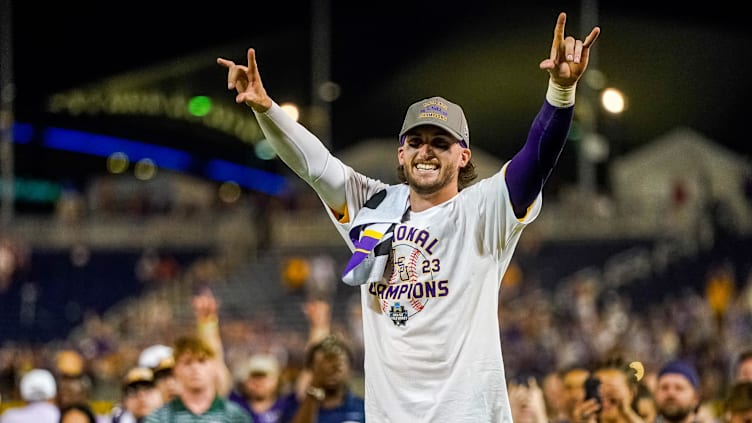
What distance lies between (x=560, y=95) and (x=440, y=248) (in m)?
0.71

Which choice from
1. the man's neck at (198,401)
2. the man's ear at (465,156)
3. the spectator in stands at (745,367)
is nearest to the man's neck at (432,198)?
the man's ear at (465,156)

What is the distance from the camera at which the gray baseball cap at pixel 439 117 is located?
4988 millimetres

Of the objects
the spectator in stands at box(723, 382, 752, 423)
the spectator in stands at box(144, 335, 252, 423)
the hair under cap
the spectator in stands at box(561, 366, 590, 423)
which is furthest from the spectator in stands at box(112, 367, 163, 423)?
the spectator in stands at box(723, 382, 752, 423)

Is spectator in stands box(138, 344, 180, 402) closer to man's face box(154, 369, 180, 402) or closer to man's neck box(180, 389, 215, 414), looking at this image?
man's face box(154, 369, 180, 402)

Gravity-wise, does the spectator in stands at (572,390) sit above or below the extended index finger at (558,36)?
below

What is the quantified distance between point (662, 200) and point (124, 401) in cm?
2140

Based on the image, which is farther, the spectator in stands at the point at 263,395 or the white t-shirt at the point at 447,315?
the spectator in stands at the point at 263,395

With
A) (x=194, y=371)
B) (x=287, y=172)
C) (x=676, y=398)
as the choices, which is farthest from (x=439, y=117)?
(x=287, y=172)

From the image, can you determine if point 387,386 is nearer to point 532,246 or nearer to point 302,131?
point 302,131

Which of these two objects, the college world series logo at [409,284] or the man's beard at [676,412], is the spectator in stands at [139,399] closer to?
the man's beard at [676,412]

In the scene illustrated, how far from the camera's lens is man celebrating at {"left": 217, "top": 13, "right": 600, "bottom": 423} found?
469 cm

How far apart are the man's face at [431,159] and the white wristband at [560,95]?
→ 521 millimetres

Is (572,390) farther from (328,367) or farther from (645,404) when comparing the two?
(328,367)

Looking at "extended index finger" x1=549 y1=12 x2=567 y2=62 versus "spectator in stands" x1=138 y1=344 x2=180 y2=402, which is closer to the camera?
"extended index finger" x1=549 y1=12 x2=567 y2=62
